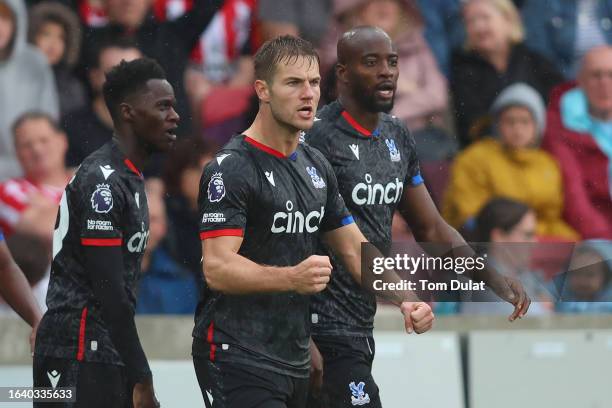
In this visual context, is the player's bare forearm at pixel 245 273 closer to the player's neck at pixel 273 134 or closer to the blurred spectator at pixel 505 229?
the player's neck at pixel 273 134

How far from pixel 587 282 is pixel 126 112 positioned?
320cm

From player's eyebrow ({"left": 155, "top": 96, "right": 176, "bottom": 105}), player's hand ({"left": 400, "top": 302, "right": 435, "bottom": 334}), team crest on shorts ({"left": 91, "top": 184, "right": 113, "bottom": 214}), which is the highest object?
player's eyebrow ({"left": 155, "top": 96, "right": 176, "bottom": 105})

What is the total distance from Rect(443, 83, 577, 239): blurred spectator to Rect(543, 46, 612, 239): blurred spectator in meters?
0.11

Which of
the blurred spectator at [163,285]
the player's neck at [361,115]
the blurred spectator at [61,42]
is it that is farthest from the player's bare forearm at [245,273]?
the blurred spectator at [61,42]

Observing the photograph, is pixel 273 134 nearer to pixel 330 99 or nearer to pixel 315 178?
pixel 315 178

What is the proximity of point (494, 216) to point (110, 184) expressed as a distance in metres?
4.68

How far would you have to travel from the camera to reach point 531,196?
1126 cm

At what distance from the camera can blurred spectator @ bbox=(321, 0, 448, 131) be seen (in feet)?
37.2

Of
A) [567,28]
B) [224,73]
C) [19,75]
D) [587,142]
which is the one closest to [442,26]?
[567,28]

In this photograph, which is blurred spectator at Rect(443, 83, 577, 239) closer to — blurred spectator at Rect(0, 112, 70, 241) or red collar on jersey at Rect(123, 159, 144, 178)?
blurred spectator at Rect(0, 112, 70, 241)

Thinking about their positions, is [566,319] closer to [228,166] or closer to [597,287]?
[597,287]

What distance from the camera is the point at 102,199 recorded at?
22.6 ft

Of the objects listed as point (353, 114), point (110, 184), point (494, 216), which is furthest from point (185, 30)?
point (110, 184)

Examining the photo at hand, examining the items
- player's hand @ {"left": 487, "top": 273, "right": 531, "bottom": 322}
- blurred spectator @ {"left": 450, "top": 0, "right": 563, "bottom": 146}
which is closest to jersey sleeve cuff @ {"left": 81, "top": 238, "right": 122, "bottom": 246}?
player's hand @ {"left": 487, "top": 273, "right": 531, "bottom": 322}
